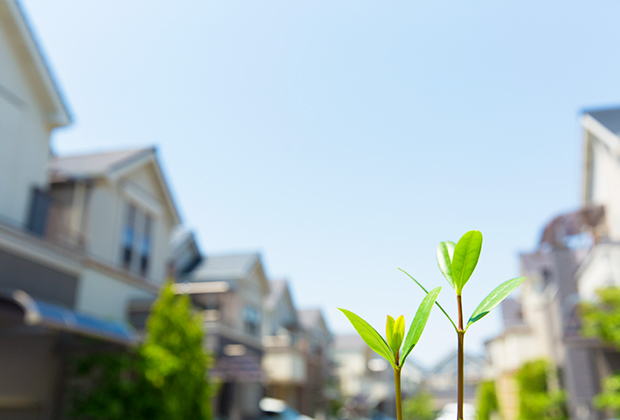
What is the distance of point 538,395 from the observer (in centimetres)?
1875

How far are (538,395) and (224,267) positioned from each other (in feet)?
40.6

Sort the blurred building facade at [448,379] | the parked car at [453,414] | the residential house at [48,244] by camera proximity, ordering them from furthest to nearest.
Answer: the blurred building facade at [448,379] → the parked car at [453,414] → the residential house at [48,244]

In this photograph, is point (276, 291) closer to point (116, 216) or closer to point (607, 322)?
point (116, 216)

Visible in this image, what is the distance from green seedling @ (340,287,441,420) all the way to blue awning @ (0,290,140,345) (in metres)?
8.36

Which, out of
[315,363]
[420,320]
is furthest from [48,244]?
[315,363]

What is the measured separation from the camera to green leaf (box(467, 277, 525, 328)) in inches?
52.1

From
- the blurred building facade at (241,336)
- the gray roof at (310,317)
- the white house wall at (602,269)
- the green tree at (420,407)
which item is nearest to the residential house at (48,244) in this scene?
the blurred building facade at (241,336)

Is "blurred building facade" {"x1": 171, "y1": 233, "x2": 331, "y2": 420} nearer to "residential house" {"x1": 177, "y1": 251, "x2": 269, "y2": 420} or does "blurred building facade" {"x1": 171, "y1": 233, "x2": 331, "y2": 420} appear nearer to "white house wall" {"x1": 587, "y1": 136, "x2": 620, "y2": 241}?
"residential house" {"x1": 177, "y1": 251, "x2": 269, "y2": 420}

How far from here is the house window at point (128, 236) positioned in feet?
48.0

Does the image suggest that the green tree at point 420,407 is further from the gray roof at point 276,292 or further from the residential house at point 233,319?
the residential house at point 233,319

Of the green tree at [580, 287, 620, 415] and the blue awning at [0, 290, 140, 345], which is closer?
the blue awning at [0, 290, 140, 345]

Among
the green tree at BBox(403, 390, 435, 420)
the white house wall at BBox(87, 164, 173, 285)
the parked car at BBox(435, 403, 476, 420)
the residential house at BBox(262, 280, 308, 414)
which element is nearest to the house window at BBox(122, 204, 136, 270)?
the white house wall at BBox(87, 164, 173, 285)

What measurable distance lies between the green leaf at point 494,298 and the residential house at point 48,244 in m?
8.63

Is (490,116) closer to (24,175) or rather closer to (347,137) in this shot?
(347,137)
